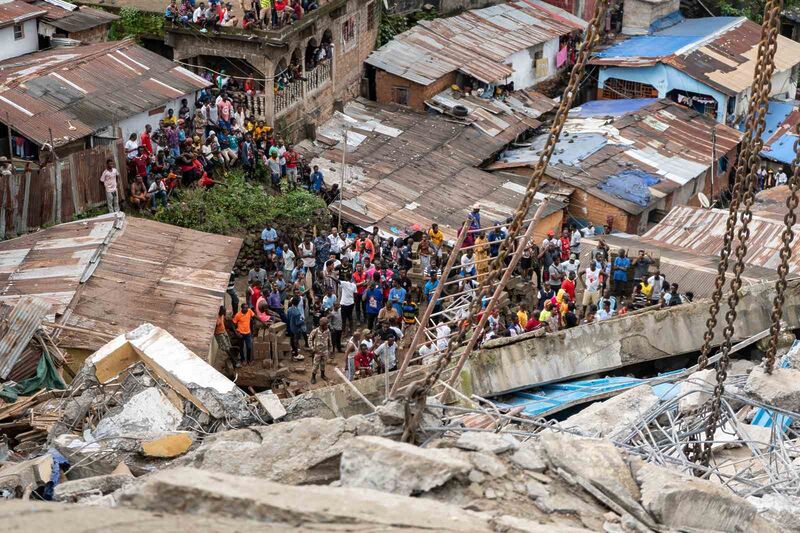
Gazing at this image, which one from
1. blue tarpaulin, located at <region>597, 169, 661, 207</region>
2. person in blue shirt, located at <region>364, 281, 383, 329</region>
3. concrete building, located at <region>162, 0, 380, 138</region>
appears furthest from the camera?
blue tarpaulin, located at <region>597, 169, 661, 207</region>

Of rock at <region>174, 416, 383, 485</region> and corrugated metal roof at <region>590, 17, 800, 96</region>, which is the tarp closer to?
rock at <region>174, 416, 383, 485</region>

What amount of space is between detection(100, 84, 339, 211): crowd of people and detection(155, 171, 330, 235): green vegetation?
0.32 metres

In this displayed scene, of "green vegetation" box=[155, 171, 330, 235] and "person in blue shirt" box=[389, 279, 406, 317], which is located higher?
"person in blue shirt" box=[389, 279, 406, 317]

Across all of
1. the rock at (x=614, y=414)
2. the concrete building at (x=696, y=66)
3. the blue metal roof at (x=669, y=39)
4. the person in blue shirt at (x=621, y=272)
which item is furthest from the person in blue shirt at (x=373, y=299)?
the blue metal roof at (x=669, y=39)

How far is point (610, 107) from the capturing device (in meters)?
39.3

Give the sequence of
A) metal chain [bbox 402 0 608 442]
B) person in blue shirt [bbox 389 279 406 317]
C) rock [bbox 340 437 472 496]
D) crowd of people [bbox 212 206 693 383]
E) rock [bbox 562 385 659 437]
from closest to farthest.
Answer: rock [bbox 340 437 472 496] → metal chain [bbox 402 0 608 442] → rock [bbox 562 385 659 437] → crowd of people [bbox 212 206 693 383] → person in blue shirt [bbox 389 279 406 317]

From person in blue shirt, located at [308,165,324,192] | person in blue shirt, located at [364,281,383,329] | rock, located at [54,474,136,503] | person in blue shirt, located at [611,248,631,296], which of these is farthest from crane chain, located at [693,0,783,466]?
person in blue shirt, located at [308,165,324,192]

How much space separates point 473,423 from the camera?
1305 cm

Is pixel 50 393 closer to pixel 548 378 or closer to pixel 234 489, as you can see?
pixel 548 378

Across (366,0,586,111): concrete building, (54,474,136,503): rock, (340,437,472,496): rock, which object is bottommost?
(366,0,586,111): concrete building

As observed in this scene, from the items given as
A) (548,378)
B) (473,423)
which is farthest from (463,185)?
(473,423)

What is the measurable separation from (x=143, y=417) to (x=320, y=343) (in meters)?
6.35

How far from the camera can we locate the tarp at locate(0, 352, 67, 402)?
55.9ft

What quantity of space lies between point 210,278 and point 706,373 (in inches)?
404
